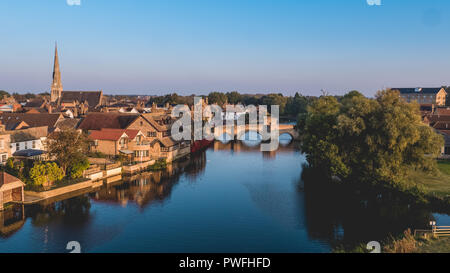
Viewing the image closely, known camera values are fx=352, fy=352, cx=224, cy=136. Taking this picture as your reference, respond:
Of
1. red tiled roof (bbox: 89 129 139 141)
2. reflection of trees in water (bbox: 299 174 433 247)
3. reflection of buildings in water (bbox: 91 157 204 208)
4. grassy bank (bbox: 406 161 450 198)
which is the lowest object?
reflection of trees in water (bbox: 299 174 433 247)

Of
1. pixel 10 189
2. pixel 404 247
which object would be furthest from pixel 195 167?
pixel 404 247

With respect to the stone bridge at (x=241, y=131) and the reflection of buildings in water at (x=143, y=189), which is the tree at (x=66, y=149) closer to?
the reflection of buildings in water at (x=143, y=189)

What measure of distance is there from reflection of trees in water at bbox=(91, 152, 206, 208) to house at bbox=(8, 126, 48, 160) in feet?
30.8

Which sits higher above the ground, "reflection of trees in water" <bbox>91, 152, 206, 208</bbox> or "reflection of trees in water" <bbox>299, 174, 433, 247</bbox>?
"reflection of trees in water" <bbox>91, 152, 206, 208</bbox>

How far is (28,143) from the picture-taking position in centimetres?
4131

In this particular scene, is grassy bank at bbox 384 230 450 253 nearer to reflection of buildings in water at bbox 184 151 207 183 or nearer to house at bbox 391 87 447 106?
reflection of buildings in water at bbox 184 151 207 183

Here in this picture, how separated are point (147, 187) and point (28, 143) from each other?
16466 millimetres

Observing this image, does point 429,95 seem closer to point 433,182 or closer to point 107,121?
point 433,182

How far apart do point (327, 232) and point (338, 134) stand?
41.4 feet

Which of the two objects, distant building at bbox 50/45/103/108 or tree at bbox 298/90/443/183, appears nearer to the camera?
tree at bbox 298/90/443/183

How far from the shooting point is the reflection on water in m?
22.4

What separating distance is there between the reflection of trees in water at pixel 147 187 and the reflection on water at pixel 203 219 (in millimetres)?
94

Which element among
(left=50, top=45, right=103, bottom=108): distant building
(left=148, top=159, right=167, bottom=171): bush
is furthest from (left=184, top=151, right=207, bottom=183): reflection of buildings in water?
(left=50, top=45, right=103, bottom=108): distant building
